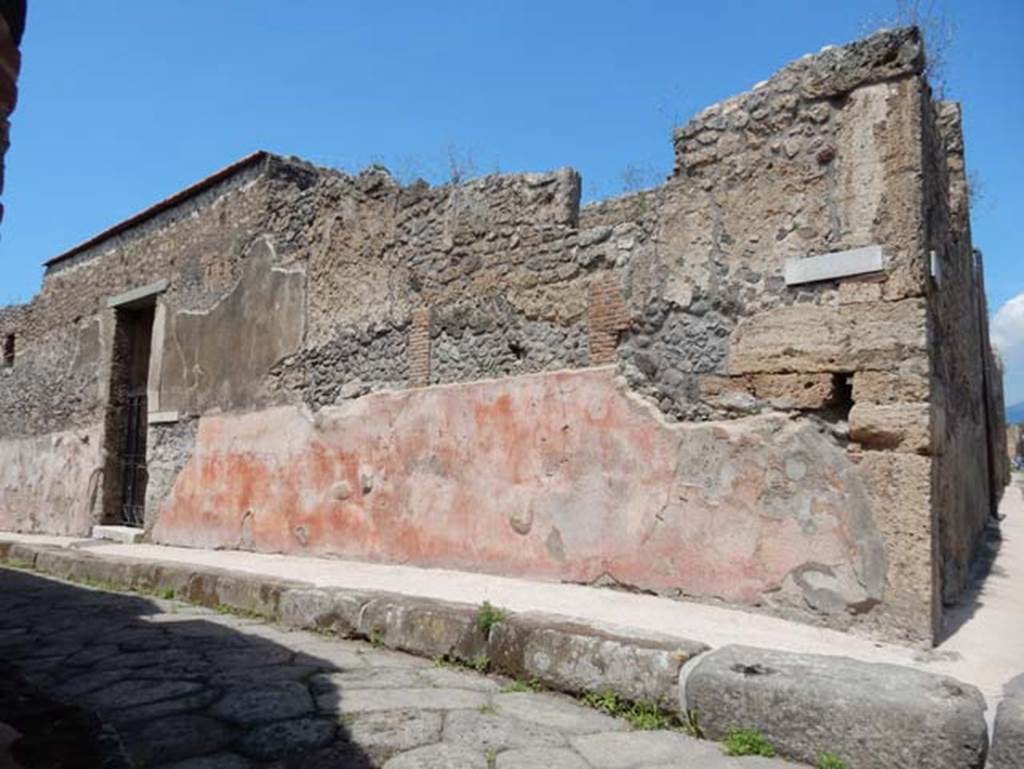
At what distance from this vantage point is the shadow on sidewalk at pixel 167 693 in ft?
7.22

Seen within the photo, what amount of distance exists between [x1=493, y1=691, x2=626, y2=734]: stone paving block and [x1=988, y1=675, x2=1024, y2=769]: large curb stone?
1.04 meters

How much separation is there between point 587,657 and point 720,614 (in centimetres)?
108

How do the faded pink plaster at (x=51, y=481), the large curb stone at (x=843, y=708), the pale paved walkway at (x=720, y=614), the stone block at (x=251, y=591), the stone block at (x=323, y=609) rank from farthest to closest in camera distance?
the faded pink plaster at (x=51, y=481), the stone block at (x=251, y=591), the stone block at (x=323, y=609), the pale paved walkway at (x=720, y=614), the large curb stone at (x=843, y=708)

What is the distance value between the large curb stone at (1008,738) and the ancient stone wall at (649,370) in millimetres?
1314

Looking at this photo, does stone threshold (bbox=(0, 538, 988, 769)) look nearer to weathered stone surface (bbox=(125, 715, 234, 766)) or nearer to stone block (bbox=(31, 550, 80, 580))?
weathered stone surface (bbox=(125, 715, 234, 766))

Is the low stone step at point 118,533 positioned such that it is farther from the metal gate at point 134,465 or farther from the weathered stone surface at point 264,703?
the weathered stone surface at point 264,703

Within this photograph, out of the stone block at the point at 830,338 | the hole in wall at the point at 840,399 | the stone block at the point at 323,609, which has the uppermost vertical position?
the stone block at the point at 830,338

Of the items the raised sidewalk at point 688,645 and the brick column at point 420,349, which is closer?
the raised sidewalk at point 688,645

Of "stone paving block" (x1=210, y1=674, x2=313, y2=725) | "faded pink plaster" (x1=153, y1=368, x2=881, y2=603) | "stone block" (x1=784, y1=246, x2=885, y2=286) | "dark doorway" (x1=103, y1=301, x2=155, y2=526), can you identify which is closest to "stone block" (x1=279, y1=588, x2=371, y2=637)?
"stone paving block" (x1=210, y1=674, x2=313, y2=725)

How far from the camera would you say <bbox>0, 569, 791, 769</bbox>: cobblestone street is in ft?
7.13

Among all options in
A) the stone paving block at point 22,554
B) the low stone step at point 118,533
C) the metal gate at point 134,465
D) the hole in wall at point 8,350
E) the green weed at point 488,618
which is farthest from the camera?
the hole in wall at point 8,350

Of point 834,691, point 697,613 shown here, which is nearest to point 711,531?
point 697,613

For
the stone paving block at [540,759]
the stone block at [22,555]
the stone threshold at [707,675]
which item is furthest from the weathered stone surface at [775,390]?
the stone block at [22,555]

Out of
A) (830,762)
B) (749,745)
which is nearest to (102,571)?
(749,745)
